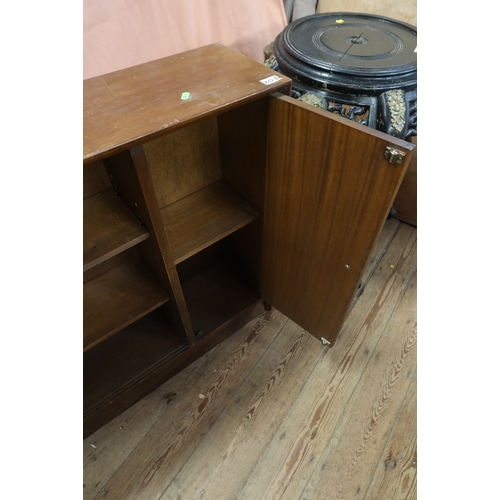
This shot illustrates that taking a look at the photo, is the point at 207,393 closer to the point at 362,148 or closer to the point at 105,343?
the point at 105,343

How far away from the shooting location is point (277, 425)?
117 centimetres

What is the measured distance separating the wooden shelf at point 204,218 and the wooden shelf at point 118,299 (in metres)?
0.16

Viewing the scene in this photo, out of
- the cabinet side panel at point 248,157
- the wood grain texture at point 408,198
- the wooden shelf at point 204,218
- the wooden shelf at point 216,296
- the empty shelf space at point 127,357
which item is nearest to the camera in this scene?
the cabinet side panel at point 248,157

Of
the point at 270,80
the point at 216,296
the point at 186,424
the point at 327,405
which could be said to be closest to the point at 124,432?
the point at 186,424

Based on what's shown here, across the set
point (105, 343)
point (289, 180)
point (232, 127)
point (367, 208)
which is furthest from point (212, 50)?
point (105, 343)

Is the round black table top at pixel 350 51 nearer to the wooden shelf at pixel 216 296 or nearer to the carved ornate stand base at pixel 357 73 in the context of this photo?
the carved ornate stand base at pixel 357 73

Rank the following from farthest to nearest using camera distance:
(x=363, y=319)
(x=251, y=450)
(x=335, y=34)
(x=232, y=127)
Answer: (x=363, y=319) → (x=335, y=34) → (x=251, y=450) → (x=232, y=127)

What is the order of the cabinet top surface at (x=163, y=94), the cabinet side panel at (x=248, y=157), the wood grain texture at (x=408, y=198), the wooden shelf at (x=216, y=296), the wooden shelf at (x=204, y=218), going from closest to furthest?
the cabinet top surface at (x=163, y=94)
the cabinet side panel at (x=248, y=157)
the wooden shelf at (x=204, y=218)
the wooden shelf at (x=216, y=296)
the wood grain texture at (x=408, y=198)

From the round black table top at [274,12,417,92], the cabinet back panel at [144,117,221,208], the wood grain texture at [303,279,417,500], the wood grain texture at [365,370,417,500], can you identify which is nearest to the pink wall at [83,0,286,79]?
the round black table top at [274,12,417,92]

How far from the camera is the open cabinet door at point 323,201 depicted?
27.8 inches

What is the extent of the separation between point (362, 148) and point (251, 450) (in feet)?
3.08

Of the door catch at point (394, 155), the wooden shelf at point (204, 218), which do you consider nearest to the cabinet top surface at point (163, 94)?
the door catch at point (394, 155)

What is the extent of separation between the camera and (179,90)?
28.9 inches

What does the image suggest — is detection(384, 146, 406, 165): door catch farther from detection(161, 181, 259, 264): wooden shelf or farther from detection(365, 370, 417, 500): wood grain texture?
detection(365, 370, 417, 500): wood grain texture
